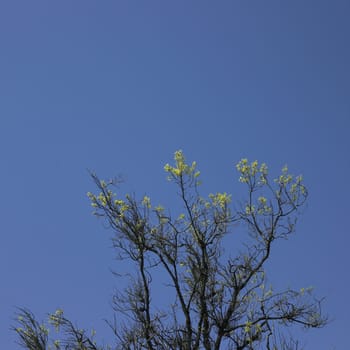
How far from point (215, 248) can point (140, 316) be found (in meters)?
2.51

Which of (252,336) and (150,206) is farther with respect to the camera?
(150,206)

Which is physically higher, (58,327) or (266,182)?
(266,182)

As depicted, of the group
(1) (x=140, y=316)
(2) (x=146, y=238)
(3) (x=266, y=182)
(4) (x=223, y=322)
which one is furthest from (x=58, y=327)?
(3) (x=266, y=182)

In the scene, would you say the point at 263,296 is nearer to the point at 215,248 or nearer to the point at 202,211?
the point at 215,248

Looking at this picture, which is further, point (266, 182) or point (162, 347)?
point (266, 182)

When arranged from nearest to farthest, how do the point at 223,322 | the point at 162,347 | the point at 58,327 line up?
the point at 162,347
the point at 223,322
the point at 58,327

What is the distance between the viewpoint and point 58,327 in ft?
47.4

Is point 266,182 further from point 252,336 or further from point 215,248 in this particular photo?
point 252,336

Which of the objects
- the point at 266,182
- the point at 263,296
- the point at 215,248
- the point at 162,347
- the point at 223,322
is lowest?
the point at 162,347

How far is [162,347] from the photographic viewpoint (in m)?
12.7

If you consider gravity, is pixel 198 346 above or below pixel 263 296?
below

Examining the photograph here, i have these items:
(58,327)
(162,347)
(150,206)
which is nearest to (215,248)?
(150,206)

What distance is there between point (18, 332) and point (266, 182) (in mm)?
7058

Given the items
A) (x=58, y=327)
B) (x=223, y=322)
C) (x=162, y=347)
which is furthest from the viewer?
(x=58, y=327)
